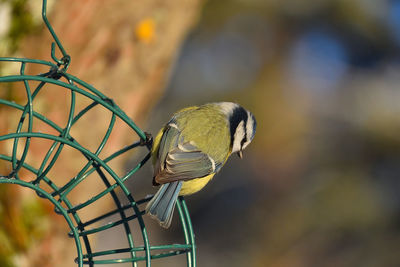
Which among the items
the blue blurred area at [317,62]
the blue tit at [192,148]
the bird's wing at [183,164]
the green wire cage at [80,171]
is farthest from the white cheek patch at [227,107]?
the blue blurred area at [317,62]

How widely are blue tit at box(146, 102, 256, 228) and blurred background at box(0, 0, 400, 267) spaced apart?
18.3ft

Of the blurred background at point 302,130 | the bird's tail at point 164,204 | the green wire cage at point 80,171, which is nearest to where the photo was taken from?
the green wire cage at point 80,171

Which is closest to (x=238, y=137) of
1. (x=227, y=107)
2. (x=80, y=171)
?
(x=227, y=107)

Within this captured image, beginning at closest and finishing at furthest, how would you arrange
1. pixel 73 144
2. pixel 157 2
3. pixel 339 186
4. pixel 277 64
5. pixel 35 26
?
pixel 73 144, pixel 35 26, pixel 157 2, pixel 339 186, pixel 277 64

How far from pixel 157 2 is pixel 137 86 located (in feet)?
1.64

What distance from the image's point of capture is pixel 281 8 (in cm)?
919

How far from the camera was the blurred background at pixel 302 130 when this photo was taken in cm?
816

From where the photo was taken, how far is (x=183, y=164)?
7.12ft

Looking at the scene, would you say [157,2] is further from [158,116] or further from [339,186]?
[339,186]

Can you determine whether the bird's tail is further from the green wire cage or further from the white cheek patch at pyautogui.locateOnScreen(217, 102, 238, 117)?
the white cheek patch at pyautogui.locateOnScreen(217, 102, 238, 117)

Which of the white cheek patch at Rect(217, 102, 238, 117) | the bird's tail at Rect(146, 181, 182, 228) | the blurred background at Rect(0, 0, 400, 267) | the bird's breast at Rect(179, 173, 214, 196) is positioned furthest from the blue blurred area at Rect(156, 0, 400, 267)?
the bird's tail at Rect(146, 181, 182, 228)

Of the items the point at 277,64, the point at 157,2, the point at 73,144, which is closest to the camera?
the point at 73,144

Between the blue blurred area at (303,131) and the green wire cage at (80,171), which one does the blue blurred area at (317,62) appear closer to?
the blue blurred area at (303,131)

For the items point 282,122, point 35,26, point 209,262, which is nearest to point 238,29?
point 282,122
